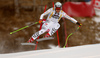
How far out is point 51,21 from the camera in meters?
1.86

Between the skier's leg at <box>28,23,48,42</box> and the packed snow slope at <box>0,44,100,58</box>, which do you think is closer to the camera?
the packed snow slope at <box>0,44,100,58</box>

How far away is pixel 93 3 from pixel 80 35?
109 centimetres

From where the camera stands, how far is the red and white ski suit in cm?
181

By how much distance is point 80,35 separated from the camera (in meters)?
2.25

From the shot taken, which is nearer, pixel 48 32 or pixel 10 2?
pixel 48 32

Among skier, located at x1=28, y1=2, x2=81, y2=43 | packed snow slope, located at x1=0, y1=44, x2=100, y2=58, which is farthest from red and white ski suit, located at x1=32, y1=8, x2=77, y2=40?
packed snow slope, located at x1=0, y1=44, x2=100, y2=58

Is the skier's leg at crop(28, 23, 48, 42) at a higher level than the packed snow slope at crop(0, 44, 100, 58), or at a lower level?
lower

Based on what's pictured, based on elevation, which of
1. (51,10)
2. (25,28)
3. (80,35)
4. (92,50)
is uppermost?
(51,10)

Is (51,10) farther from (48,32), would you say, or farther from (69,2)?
(69,2)

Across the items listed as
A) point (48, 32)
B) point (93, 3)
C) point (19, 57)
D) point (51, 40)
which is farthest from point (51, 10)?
point (93, 3)

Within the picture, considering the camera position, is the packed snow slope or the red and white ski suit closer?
the packed snow slope

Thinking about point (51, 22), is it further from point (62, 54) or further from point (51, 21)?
point (62, 54)

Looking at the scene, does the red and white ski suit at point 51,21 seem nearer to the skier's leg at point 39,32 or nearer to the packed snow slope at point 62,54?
the skier's leg at point 39,32

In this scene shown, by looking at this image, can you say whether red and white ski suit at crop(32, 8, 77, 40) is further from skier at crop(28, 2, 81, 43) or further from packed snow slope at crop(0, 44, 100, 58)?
packed snow slope at crop(0, 44, 100, 58)
